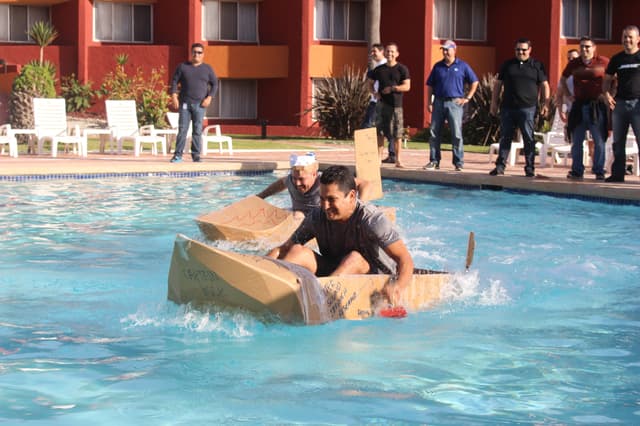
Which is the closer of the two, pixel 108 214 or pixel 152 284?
pixel 152 284

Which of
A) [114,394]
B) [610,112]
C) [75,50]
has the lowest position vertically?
[114,394]

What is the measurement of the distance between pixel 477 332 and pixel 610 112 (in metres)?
9.14

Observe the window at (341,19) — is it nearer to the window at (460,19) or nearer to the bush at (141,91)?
the window at (460,19)

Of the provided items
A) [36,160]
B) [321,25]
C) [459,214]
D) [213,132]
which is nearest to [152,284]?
[459,214]

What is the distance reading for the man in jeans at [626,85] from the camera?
14930mm

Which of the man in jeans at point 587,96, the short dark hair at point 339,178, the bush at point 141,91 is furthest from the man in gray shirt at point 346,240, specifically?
the bush at point 141,91

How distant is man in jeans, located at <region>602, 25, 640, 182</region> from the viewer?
14930mm

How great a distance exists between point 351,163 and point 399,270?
41.5ft

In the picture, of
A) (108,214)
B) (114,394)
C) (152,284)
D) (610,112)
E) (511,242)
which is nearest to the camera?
(114,394)

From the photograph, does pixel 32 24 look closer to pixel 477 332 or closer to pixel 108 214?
pixel 108 214

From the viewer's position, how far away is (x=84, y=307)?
28.9ft

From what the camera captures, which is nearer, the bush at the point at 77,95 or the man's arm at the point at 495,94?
the man's arm at the point at 495,94

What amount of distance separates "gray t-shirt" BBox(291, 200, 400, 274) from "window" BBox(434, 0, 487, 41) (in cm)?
2945

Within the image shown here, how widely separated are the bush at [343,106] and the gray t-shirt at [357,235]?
22327 mm
